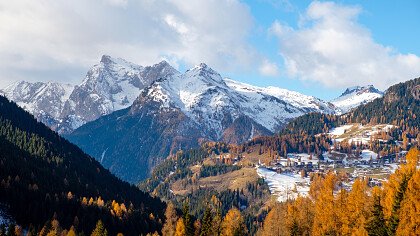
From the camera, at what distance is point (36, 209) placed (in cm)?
18475

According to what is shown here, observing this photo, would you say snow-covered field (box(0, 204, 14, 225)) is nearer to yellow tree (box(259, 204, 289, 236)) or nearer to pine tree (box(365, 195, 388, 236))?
yellow tree (box(259, 204, 289, 236))

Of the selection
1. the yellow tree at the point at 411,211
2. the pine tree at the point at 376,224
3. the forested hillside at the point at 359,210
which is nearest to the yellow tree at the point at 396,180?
the forested hillside at the point at 359,210

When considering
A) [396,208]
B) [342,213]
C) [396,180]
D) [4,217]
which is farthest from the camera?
[4,217]

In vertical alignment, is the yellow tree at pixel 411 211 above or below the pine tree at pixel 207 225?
above

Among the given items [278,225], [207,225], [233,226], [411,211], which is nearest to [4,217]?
[207,225]

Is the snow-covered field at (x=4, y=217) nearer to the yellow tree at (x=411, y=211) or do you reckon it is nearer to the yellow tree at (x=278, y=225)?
the yellow tree at (x=278, y=225)

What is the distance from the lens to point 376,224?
113000 mm

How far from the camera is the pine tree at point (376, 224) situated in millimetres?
111812

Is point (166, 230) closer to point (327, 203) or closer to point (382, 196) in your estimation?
point (327, 203)

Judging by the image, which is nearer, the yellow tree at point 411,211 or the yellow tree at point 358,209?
the yellow tree at point 411,211

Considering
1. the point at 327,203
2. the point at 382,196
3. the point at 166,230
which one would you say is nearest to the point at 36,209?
the point at 166,230

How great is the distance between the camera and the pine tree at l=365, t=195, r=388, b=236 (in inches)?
4402

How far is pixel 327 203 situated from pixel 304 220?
1448 centimetres

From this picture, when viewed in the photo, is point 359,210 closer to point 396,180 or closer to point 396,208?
point 396,208
